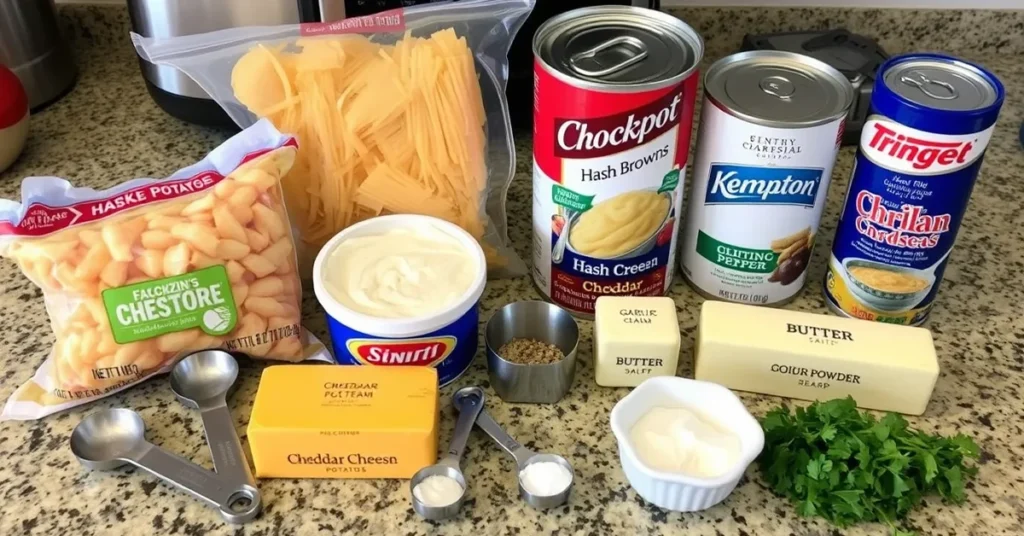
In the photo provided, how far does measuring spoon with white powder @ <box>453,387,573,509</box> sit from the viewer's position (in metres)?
0.66

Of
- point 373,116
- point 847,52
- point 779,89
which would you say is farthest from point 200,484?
point 847,52

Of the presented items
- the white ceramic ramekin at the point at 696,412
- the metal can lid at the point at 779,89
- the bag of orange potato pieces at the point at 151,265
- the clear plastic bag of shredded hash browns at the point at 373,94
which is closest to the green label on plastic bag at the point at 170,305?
the bag of orange potato pieces at the point at 151,265

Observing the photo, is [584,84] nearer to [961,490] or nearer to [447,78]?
[447,78]

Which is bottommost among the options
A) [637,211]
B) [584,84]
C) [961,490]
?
[961,490]

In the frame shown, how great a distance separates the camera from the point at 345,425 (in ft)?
2.17

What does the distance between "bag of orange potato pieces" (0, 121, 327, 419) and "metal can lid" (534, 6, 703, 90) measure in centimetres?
24

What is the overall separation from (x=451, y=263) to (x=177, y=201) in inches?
9.2

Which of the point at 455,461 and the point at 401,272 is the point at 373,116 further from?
the point at 455,461

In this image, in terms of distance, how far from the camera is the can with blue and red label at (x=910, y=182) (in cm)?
68

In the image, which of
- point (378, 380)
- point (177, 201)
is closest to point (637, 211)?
point (378, 380)

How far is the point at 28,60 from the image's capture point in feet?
3.43

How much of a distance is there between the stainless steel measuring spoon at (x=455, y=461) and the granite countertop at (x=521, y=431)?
0.04 ft

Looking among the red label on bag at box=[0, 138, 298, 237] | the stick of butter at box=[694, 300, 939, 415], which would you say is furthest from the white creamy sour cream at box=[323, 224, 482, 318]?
the stick of butter at box=[694, 300, 939, 415]

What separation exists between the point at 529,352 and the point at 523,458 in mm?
113
